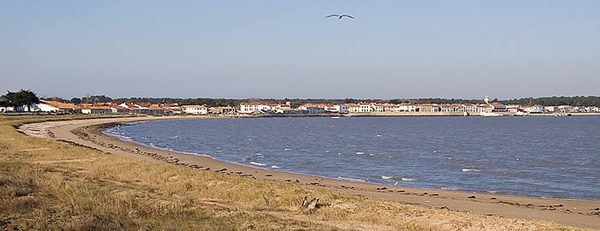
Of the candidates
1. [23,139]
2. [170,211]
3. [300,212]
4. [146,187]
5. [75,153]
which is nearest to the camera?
[170,211]

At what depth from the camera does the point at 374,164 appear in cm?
4066

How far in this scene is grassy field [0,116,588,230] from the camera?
1241cm

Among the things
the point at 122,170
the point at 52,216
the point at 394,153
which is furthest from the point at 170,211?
the point at 394,153

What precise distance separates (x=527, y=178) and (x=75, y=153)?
21.2m

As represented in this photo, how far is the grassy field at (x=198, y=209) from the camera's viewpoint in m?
12.4

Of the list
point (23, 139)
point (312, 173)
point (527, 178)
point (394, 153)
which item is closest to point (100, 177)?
point (312, 173)

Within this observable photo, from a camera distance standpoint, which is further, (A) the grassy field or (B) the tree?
(B) the tree

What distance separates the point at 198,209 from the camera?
600 inches

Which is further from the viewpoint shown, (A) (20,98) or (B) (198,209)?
(A) (20,98)

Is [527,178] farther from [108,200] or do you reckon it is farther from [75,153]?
[108,200]

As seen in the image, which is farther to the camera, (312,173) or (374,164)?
(374,164)

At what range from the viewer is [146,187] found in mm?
20234

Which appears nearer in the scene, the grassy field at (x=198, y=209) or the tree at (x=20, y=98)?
the grassy field at (x=198, y=209)

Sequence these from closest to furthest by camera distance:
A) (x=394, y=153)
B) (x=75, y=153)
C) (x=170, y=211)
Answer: (x=170, y=211), (x=75, y=153), (x=394, y=153)
